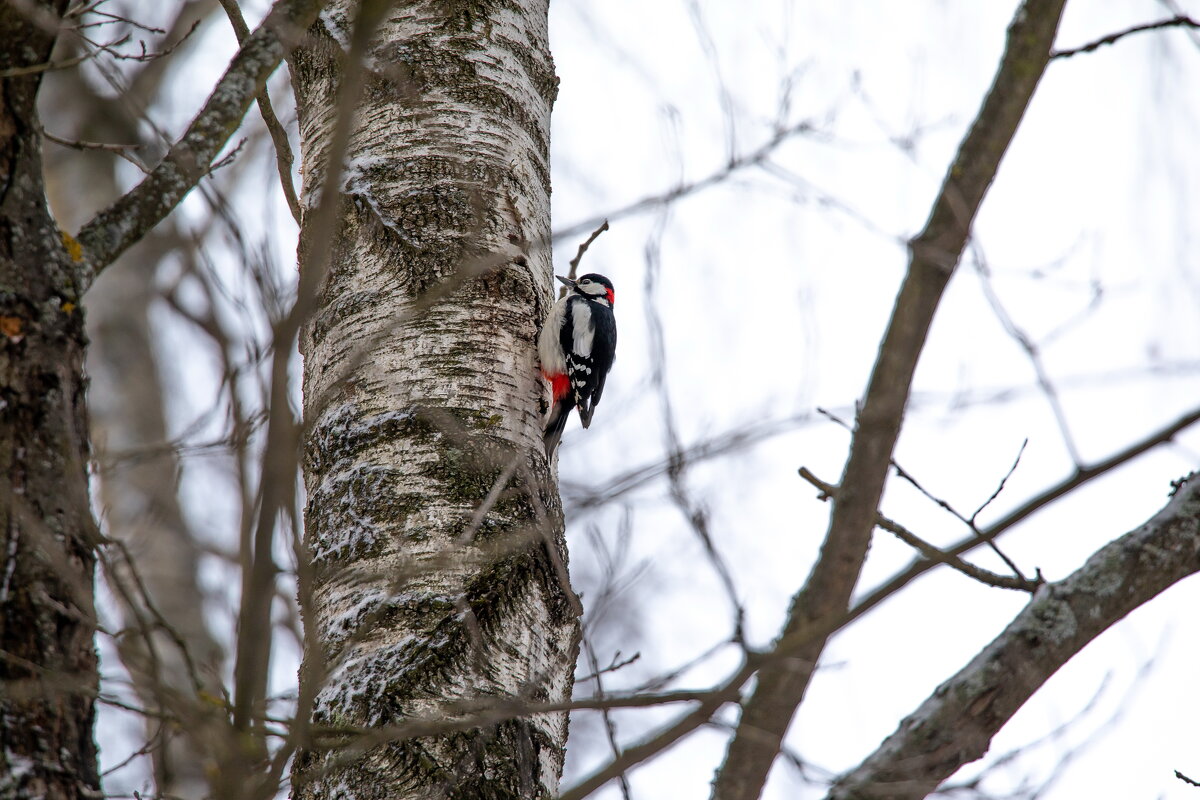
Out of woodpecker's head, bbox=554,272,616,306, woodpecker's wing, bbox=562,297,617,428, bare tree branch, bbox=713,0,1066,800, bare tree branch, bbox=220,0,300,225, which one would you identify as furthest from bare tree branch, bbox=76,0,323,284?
woodpecker's head, bbox=554,272,616,306

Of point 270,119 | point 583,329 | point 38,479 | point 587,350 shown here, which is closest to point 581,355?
point 587,350

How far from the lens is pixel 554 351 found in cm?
315

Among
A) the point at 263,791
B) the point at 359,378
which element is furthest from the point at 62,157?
the point at 263,791

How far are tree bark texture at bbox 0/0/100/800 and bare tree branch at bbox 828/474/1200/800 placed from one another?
2.93 feet

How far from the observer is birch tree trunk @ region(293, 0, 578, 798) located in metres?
1.87

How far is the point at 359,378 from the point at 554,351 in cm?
91

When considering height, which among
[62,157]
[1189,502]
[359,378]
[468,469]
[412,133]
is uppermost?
Result: [62,157]

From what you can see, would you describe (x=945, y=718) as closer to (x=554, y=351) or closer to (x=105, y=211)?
(x=105, y=211)

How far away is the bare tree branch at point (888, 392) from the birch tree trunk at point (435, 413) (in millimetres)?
339

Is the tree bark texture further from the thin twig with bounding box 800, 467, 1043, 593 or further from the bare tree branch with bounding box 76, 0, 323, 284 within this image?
the thin twig with bounding box 800, 467, 1043, 593

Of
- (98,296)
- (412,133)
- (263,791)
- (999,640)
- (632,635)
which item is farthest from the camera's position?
(98,296)

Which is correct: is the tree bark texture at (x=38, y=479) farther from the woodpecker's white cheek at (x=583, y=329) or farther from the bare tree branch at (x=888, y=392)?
the woodpecker's white cheek at (x=583, y=329)

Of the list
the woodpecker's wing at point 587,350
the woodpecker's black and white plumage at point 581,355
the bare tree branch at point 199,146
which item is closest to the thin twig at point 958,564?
the bare tree branch at point 199,146

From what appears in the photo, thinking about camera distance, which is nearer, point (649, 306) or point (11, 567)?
point (11, 567)
